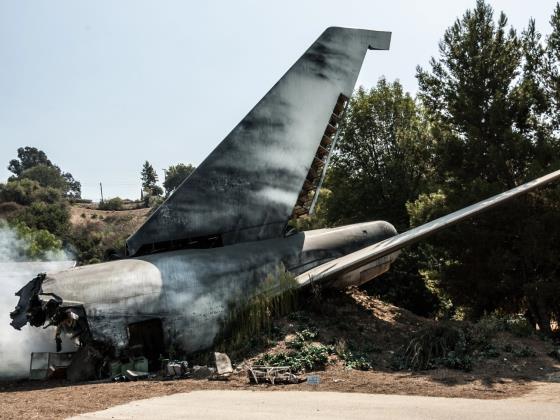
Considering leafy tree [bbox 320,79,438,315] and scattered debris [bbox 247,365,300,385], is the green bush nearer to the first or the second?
leafy tree [bbox 320,79,438,315]

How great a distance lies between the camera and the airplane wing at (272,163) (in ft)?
48.7

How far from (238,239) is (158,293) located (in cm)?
348

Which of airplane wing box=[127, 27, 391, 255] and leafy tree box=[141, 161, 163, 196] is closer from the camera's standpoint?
airplane wing box=[127, 27, 391, 255]

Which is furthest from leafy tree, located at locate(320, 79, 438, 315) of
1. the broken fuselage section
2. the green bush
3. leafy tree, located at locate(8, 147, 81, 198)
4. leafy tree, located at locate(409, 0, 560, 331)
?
leafy tree, located at locate(8, 147, 81, 198)

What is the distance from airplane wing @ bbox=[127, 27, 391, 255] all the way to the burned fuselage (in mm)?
633

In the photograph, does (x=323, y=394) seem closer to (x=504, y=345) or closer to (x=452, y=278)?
(x=504, y=345)

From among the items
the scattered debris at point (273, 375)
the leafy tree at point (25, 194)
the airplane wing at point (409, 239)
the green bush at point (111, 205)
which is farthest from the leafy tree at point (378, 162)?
the green bush at point (111, 205)

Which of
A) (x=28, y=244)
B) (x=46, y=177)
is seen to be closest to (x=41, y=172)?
(x=46, y=177)

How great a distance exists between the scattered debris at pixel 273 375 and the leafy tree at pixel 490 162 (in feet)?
39.0

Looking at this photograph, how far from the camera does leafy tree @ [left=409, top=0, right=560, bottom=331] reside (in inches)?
824

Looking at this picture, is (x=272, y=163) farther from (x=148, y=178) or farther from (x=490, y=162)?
(x=148, y=178)

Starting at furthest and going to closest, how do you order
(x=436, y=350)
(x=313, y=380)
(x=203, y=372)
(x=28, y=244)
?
1. (x=28, y=244)
2. (x=436, y=350)
3. (x=203, y=372)
4. (x=313, y=380)

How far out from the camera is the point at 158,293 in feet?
41.7

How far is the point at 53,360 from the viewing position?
12.8m
